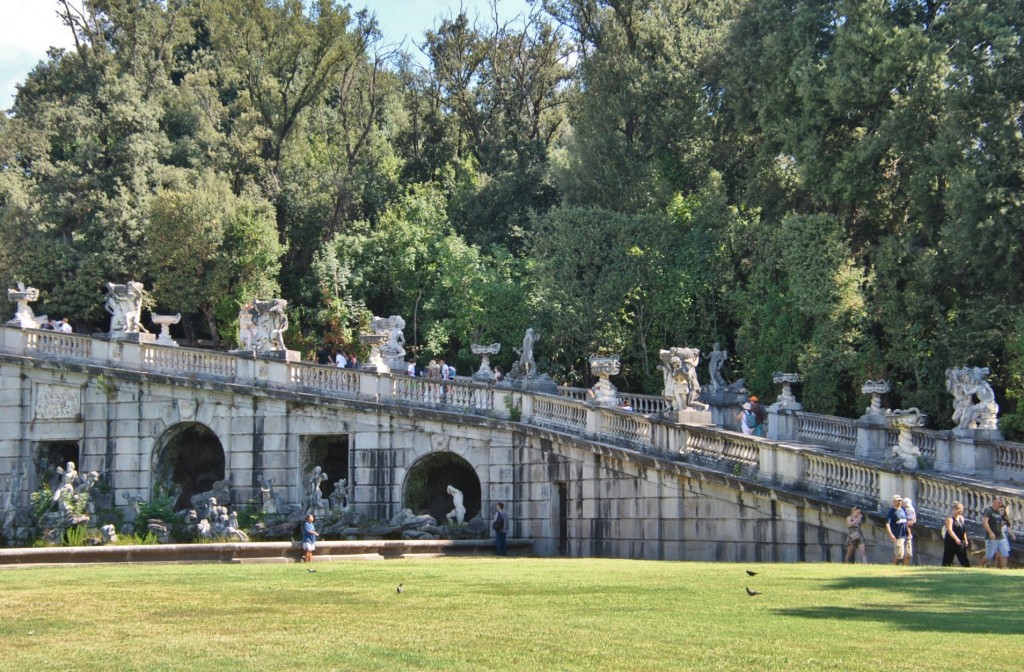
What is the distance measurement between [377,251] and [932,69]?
21.6m

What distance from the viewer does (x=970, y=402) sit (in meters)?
30.9

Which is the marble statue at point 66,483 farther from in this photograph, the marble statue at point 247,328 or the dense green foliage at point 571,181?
the dense green foliage at point 571,181

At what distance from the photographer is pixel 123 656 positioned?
14.7 meters

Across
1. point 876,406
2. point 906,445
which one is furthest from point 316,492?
point 906,445

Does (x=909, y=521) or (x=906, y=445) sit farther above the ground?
(x=906, y=445)

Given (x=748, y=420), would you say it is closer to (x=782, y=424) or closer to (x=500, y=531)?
(x=782, y=424)

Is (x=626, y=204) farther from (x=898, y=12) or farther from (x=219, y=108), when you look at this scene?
(x=219, y=108)

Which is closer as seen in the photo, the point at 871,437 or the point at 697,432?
the point at 697,432

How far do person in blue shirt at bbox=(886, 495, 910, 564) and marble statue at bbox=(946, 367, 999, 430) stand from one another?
678 cm

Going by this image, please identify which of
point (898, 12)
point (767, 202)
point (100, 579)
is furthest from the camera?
point (767, 202)

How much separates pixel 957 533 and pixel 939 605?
6.58 metres

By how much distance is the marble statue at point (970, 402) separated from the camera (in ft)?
99.7

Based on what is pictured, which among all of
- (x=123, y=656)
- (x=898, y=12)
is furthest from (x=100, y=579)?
(x=898, y=12)

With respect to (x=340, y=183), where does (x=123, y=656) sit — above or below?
below
